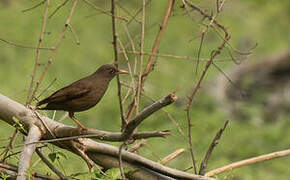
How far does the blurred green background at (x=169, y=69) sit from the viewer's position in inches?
313

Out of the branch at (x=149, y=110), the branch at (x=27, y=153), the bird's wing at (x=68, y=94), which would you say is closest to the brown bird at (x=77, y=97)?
the bird's wing at (x=68, y=94)

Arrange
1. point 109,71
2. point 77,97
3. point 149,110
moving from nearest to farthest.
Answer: point 149,110
point 77,97
point 109,71

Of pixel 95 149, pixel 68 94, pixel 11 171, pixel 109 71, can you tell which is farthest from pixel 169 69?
pixel 11 171

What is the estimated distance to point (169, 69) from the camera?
12.4 metres

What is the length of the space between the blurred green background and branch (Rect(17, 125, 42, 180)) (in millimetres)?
1066

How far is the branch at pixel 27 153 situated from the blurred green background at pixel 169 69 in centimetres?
107

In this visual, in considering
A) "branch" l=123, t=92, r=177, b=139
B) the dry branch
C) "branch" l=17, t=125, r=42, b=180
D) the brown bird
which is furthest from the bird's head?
"branch" l=123, t=92, r=177, b=139

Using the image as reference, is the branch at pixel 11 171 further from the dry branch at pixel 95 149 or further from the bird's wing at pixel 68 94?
the bird's wing at pixel 68 94

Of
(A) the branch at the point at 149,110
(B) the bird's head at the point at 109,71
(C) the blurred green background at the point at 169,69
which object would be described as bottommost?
(A) the branch at the point at 149,110

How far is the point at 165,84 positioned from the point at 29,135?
8.17m

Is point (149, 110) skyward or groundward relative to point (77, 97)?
groundward

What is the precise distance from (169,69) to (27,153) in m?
9.37

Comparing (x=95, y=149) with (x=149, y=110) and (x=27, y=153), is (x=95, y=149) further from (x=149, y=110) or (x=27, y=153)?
(x=149, y=110)

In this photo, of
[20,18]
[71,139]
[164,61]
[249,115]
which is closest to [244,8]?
[164,61]
